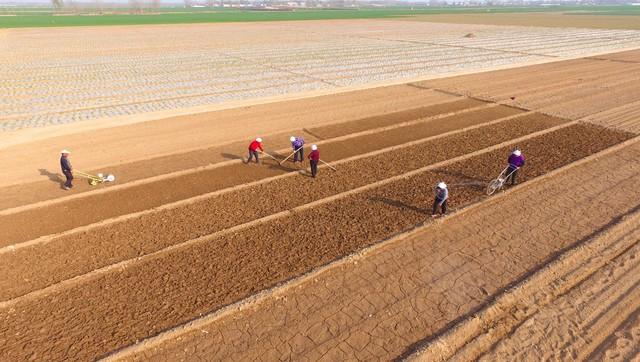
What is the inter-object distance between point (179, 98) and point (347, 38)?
3740cm

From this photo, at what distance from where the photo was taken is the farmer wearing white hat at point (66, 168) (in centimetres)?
1271

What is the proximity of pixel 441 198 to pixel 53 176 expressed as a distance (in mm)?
13726

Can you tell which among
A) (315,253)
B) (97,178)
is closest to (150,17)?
(97,178)

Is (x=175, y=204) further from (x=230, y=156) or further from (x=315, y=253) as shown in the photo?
(x=315, y=253)

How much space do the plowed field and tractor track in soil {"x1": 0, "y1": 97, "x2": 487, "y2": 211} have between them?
0.11m

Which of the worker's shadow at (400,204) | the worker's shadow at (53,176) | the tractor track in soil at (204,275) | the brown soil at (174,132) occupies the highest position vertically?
the brown soil at (174,132)

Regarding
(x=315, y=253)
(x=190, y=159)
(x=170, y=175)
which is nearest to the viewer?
(x=315, y=253)

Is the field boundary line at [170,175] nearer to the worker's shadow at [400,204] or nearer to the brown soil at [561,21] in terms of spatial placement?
the worker's shadow at [400,204]

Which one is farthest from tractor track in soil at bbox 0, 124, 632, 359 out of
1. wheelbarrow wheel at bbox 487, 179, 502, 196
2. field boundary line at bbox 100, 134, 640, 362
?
wheelbarrow wheel at bbox 487, 179, 502, 196

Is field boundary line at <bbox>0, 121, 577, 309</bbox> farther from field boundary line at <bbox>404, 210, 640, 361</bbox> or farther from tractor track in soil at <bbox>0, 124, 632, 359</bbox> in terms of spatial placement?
field boundary line at <bbox>404, 210, 640, 361</bbox>

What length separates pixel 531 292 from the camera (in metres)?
8.78

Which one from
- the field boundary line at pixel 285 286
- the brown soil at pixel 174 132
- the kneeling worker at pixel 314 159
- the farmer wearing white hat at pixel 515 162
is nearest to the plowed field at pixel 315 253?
the field boundary line at pixel 285 286

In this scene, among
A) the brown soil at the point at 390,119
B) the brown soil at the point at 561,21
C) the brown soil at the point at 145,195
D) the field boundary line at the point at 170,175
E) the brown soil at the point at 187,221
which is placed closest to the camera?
the brown soil at the point at 187,221

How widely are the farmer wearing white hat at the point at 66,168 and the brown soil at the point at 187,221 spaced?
3.13 m
